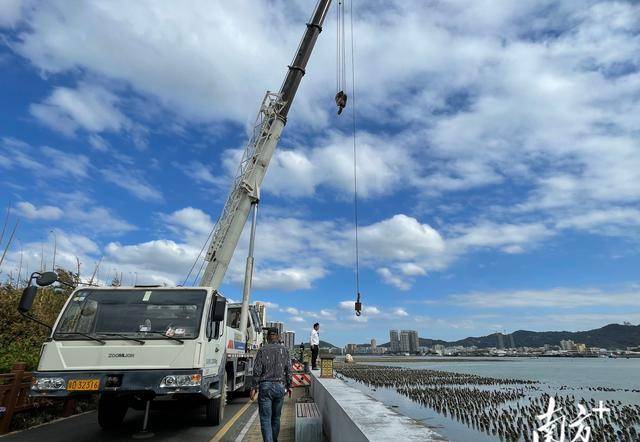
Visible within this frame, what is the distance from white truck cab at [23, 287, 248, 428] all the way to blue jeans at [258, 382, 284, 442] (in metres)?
1.12

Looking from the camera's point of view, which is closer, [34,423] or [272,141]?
[34,423]

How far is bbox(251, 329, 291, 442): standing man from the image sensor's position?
5.96 meters

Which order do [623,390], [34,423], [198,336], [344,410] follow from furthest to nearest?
[623,390]
[34,423]
[198,336]
[344,410]

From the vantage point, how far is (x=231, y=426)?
8.64m

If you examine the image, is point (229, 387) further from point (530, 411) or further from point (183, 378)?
point (530, 411)

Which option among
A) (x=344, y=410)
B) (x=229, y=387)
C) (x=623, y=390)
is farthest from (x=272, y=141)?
(x=623, y=390)

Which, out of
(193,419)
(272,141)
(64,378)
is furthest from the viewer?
(272,141)

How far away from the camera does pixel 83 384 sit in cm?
625

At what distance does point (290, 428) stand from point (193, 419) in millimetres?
2179

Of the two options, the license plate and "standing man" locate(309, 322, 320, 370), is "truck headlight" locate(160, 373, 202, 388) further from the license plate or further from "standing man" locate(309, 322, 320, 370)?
"standing man" locate(309, 322, 320, 370)

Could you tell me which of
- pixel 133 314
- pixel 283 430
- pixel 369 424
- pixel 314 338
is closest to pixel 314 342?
pixel 314 338

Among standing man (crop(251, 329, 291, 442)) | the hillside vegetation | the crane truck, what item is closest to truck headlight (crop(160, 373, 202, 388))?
the crane truck

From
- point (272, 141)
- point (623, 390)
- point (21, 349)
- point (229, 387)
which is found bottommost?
point (623, 390)

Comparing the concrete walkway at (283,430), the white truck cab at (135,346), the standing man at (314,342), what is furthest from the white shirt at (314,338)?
the white truck cab at (135,346)
